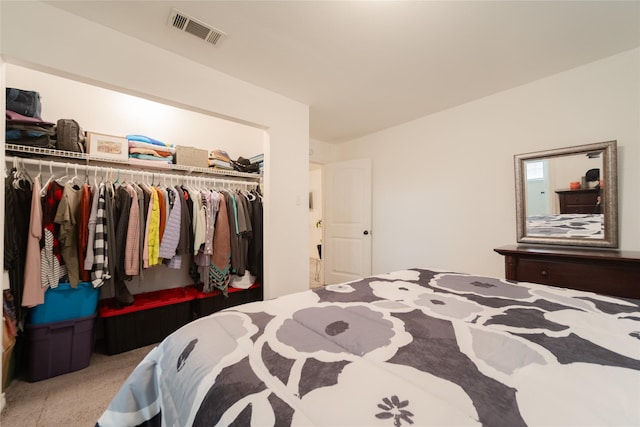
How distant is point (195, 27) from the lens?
1.69 metres

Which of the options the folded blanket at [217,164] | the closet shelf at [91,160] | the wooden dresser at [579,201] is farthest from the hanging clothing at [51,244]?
the wooden dresser at [579,201]

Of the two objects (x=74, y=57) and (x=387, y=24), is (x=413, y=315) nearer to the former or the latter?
(x=387, y=24)

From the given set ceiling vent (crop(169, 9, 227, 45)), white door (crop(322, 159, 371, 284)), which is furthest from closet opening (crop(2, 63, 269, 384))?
white door (crop(322, 159, 371, 284))

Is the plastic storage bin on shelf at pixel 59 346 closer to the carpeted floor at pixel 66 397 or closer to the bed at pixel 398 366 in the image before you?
the carpeted floor at pixel 66 397

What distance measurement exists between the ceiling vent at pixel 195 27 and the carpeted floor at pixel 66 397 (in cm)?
241

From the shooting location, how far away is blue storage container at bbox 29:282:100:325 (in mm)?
1713

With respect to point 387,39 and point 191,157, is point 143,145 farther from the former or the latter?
point 387,39

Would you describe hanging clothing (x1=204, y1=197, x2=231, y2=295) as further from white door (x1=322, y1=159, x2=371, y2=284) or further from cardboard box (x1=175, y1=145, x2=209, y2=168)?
white door (x1=322, y1=159, x2=371, y2=284)

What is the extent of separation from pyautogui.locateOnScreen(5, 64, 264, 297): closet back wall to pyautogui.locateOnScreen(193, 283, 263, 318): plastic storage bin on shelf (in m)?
0.46

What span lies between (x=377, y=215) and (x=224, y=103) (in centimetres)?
251

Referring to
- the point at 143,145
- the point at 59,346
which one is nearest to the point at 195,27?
the point at 143,145

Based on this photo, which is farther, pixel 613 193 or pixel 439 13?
pixel 613 193

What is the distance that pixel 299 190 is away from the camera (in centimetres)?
277

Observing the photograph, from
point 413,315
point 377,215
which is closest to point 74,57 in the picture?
point 413,315
